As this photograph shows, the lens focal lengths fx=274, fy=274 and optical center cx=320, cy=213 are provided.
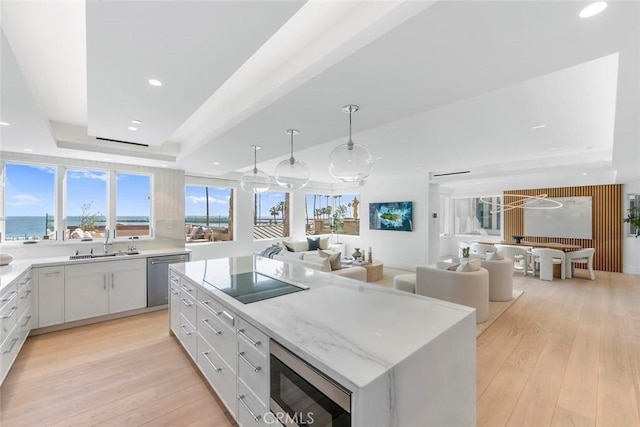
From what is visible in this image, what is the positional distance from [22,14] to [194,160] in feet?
9.29

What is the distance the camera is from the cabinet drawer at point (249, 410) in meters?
1.51

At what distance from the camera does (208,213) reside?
650 cm

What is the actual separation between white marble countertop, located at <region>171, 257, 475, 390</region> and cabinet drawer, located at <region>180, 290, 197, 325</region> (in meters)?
0.38

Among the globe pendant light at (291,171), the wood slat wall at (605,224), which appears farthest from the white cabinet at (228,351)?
the wood slat wall at (605,224)

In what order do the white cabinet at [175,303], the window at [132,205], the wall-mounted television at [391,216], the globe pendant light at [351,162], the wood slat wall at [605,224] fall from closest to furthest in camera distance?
the globe pendant light at [351,162] < the white cabinet at [175,303] < the window at [132,205] < the wood slat wall at [605,224] < the wall-mounted television at [391,216]

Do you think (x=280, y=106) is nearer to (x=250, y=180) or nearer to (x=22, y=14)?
(x=250, y=180)

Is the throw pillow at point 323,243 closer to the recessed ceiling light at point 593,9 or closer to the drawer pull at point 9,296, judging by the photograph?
the drawer pull at point 9,296

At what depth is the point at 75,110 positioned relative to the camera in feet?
10.4

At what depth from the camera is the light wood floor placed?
2.05 meters

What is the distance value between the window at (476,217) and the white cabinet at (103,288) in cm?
936

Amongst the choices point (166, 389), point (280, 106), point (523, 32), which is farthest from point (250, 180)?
point (523, 32)

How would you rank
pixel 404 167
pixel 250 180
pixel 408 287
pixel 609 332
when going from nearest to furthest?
1. pixel 250 180
2. pixel 609 332
3. pixel 408 287
4. pixel 404 167

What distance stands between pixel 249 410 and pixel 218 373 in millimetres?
536

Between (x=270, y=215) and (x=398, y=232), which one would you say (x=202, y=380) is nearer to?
(x=270, y=215)
